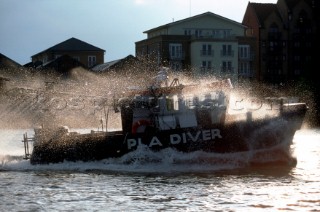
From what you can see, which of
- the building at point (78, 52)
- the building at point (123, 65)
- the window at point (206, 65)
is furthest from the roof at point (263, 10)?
the building at point (78, 52)

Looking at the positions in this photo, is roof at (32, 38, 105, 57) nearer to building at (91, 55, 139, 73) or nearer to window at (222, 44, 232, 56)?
building at (91, 55, 139, 73)

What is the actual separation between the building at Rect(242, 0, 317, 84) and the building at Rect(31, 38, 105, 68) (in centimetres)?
2715

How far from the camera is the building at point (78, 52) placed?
11038 centimetres

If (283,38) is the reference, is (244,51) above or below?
below

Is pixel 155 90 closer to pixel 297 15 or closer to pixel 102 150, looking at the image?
pixel 102 150

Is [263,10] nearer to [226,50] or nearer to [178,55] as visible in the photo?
[226,50]

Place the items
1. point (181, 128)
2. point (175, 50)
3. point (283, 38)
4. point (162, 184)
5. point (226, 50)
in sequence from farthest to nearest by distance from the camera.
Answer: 1. point (283, 38)
2. point (226, 50)
3. point (175, 50)
4. point (181, 128)
5. point (162, 184)

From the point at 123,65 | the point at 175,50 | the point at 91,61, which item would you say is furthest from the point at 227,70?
the point at 91,61

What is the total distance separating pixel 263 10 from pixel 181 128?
84.0 metres

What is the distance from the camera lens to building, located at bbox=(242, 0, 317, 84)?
349 feet

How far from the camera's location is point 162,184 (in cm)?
2509

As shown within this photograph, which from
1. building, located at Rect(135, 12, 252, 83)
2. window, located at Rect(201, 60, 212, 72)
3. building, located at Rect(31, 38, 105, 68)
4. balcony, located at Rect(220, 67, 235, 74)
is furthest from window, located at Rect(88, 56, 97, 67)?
balcony, located at Rect(220, 67, 235, 74)

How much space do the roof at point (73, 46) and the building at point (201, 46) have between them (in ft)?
36.7

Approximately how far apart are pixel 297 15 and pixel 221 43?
55.4ft
